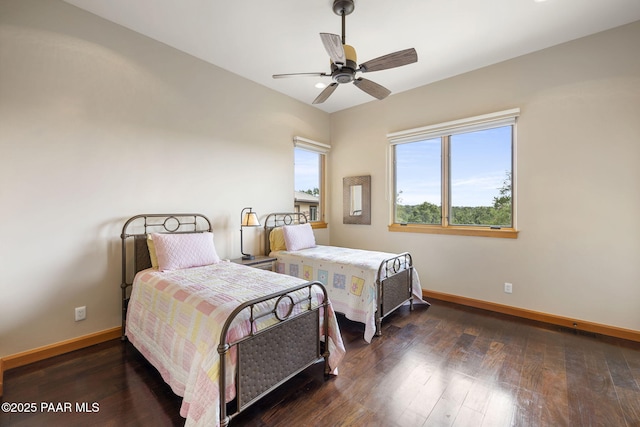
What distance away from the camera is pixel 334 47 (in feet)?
6.56

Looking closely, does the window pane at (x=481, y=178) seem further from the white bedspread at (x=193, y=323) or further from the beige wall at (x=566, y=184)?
the white bedspread at (x=193, y=323)

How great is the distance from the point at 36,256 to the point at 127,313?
86cm

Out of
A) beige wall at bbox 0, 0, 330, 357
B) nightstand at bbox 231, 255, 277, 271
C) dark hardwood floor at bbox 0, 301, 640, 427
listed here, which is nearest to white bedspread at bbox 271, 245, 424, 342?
nightstand at bbox 231, 255, 277, 271

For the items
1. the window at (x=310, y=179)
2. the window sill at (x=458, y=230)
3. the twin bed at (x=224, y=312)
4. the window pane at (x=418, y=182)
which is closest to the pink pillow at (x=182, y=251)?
the twin bed at (x=224, y=312)

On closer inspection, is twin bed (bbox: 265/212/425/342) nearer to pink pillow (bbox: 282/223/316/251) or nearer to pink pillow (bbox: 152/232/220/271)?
pink pillow (bbox: 282/223/316/251)

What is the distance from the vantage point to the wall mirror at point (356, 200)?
464 centimetres

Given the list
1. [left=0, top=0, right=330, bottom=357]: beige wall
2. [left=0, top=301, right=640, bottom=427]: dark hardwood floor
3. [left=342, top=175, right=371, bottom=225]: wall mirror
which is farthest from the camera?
[left=342, top=175, right=371, bottom=225]: wall mirror

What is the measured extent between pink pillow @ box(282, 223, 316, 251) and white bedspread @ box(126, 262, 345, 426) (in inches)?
45.2

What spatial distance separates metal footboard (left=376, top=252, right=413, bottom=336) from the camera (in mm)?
2877

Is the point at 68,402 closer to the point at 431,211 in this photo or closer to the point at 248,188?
the point at 248,188

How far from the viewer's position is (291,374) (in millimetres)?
1865

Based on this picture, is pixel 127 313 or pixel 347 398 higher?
pixel 127 313

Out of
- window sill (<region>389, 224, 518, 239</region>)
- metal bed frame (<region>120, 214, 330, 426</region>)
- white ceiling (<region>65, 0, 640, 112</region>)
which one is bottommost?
metal bed frame (<region>120, 214, 330, 426</region>)

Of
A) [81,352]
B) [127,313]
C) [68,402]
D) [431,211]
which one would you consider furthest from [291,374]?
[431,211]
